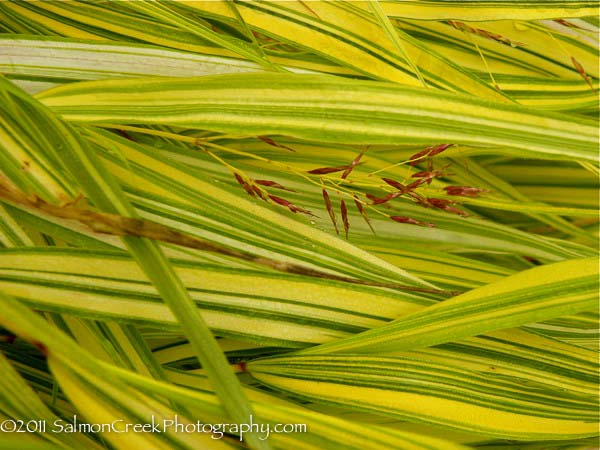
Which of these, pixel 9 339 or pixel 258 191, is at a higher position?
pixel 258 191

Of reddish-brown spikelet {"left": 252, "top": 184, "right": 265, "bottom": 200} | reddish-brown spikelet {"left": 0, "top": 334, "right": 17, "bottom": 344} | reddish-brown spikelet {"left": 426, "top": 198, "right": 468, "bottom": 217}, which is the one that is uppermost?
reddish-brown spikelet {"left": 252, "top": 184, "right": 265, "bottom": 200}

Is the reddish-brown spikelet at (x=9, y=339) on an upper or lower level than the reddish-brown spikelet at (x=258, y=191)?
lower

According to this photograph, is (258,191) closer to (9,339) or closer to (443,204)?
(443,204)

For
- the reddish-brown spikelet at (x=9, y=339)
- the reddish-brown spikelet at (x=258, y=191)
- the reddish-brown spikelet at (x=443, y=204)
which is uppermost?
the reddish-brown spikelet at (x=258, y=191)

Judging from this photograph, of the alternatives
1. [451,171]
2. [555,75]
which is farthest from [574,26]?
[451,171]

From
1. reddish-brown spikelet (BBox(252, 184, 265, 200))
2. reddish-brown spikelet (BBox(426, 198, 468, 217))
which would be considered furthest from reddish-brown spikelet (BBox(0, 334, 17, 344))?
reddish-brown spikelet (BBox(426, 198, 468, 217))

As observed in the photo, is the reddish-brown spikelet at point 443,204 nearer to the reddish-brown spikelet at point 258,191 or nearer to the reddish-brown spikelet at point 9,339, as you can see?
the reddish-brown spikelet at point 258,191

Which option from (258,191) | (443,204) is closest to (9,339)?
(258,191)

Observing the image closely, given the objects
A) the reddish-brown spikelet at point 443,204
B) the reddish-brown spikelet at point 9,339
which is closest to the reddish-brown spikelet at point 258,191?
the reddish-brown spikelet at point 443,204

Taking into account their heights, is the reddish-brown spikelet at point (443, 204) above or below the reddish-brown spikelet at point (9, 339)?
above

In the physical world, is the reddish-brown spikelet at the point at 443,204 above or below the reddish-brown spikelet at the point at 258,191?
below

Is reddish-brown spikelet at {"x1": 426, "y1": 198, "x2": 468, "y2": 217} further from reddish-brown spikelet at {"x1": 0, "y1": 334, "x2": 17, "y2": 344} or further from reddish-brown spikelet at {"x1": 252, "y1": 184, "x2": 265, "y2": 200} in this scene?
reddish-brown spikelet at {"x1": 0, "y1": 334, "x2": 17, "y2": 344}
